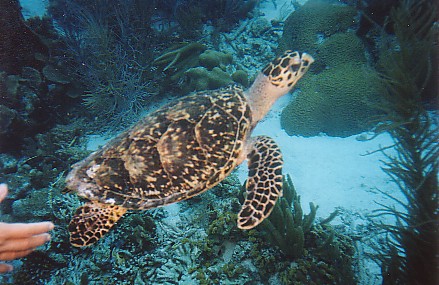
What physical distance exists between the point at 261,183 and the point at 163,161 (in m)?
1.08

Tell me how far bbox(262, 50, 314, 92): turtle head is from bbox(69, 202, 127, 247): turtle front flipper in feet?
8.19

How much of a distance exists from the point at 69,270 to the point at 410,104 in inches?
182

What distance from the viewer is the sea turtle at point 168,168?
8.79 ft

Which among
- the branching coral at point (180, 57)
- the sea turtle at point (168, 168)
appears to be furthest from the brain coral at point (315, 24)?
the sea turtle at point (168, 168)

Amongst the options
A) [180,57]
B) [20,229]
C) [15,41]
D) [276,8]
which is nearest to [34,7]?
[15,41]

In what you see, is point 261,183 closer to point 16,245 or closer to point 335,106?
point 16,245

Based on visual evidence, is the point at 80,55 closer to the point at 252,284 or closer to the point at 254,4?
the point at 254,4

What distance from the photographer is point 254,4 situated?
8.76 metres

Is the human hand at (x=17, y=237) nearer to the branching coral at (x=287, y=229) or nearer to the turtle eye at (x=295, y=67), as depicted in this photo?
the branching coral at (x=287, y=229)

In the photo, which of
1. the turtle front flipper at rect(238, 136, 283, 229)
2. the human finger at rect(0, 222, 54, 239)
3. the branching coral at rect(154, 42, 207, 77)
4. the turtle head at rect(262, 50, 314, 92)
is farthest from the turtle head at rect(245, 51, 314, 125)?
the branching coral at rect(154, 42, 207, 77)

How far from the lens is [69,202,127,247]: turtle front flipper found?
8.91 ft

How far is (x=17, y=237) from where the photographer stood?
1.94 m

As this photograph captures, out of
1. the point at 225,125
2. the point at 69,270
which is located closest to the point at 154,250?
the point at 69,270

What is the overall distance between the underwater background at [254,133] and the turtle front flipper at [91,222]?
0.74m
